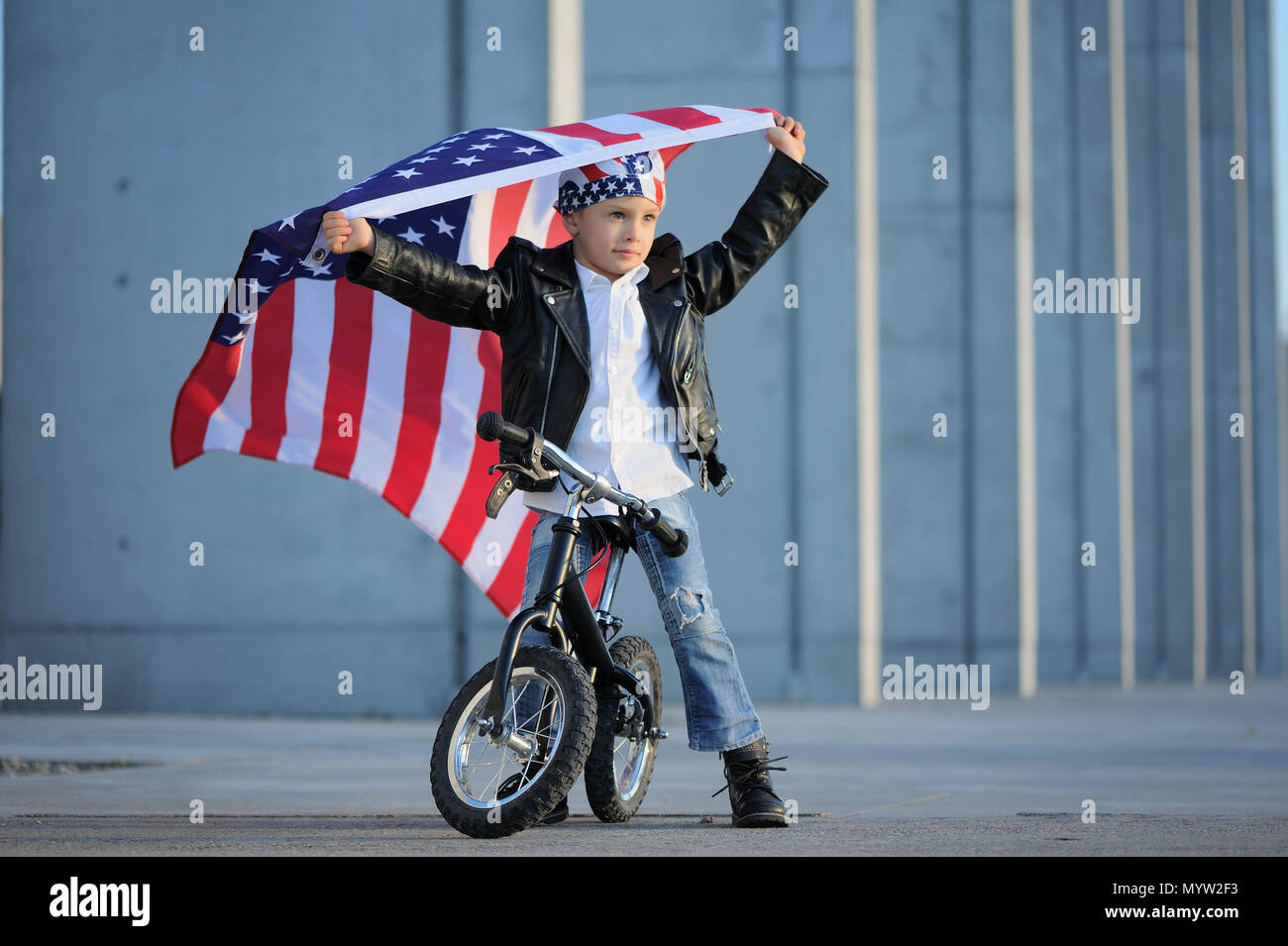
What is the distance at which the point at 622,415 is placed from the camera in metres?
4.61

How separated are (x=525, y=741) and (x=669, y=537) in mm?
649

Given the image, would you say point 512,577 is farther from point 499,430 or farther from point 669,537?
point 499,430

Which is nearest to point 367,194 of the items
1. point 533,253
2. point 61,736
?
point 533,253

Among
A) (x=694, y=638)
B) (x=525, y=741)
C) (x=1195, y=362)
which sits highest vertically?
(x=1195, y=362)

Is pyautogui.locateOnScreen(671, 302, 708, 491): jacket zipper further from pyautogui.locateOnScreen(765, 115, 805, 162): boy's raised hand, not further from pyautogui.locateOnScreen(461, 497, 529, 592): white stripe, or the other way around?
pyautogui.locateOnScreen(461, 497, 529, 592): white stripe

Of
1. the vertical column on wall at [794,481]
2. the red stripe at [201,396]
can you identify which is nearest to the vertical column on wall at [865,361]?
the vertical column on wall at [794,481]

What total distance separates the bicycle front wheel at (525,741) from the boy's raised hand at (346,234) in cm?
102

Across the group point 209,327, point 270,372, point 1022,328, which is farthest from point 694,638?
point 1022,328

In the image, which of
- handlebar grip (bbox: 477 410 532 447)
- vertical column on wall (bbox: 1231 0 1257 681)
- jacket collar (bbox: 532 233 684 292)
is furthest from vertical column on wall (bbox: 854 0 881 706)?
vertical column on wall (bbox: 1231 0 1257 681)

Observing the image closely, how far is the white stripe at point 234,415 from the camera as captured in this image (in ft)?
18.5

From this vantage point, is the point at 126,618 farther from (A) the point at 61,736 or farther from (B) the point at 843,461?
(B) the point at 843,461

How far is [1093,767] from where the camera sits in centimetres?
716

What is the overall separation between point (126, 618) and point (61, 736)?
2.40 meters
